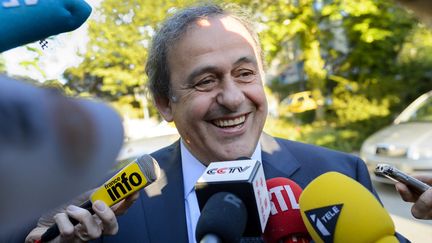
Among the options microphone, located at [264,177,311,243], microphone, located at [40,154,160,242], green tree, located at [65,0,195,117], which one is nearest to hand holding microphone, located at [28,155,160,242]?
microphone, located at [40,154,160,242]

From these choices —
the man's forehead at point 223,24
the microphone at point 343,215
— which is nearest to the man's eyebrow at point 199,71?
the man's forehead at point 223,24

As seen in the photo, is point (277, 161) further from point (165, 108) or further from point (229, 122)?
point (165, 108)

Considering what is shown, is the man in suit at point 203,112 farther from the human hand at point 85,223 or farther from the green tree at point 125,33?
the green tree at point 125,33

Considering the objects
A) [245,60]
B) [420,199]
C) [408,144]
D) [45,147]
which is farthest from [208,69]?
[408,144]

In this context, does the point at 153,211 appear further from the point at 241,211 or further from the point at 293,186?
the point at 241,211

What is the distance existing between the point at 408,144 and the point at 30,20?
6.85 metres

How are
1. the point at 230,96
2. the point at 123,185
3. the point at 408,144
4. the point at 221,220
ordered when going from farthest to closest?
the point at 408,144
the point at 230,96
the point at 123,185
the point at 221,220

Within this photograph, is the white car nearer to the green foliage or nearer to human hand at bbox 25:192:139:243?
the green foliage

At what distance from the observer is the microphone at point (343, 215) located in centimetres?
133

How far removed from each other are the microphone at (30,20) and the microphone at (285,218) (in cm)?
99

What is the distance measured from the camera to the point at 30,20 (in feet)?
2.23

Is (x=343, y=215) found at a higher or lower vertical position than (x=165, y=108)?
lower

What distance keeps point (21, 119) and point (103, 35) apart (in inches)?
126

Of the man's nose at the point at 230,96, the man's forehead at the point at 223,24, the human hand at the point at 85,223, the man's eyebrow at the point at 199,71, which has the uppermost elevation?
the man's forehead at the point at 223,24
